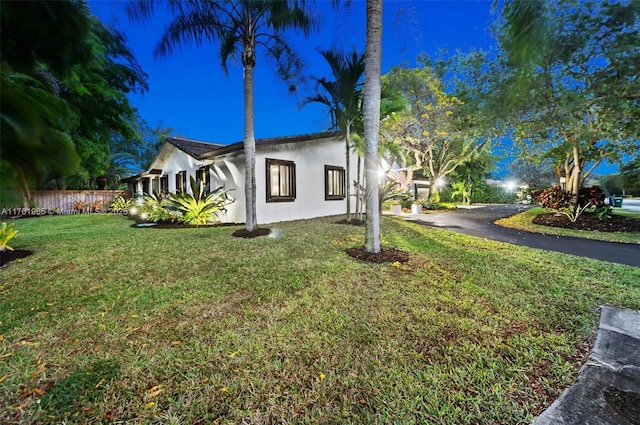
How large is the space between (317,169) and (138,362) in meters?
9.75

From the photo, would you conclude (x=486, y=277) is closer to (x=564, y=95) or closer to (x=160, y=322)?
(x=160, y=322)

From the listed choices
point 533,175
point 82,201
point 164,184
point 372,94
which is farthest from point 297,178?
point 533,175

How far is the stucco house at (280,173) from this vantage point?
9102mm

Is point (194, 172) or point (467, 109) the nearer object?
point (467, 109)

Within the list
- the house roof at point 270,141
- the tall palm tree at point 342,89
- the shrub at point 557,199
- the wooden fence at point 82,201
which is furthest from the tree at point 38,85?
the wooden fence at point 82,201

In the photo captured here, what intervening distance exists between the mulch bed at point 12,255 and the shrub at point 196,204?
383 centimetres

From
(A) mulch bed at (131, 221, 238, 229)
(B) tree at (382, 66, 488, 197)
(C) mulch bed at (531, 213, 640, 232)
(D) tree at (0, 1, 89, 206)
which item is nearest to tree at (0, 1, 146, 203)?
(D) tree at (0, 1, 89, 206)

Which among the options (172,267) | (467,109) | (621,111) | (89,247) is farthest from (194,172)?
(621,111)

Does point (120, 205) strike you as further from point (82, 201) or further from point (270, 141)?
point (270, 141)

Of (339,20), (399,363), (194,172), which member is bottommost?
(399,363)

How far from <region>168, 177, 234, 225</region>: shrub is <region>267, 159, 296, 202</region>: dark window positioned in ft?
5.24

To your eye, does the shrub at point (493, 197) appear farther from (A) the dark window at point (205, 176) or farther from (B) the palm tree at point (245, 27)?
(B) the palm tree at point (245, 27)

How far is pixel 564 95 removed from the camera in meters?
7.06

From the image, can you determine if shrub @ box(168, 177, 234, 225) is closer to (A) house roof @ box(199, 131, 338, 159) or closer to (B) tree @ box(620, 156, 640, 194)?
(A) house roof @ box(199, 131, 338, 159)
